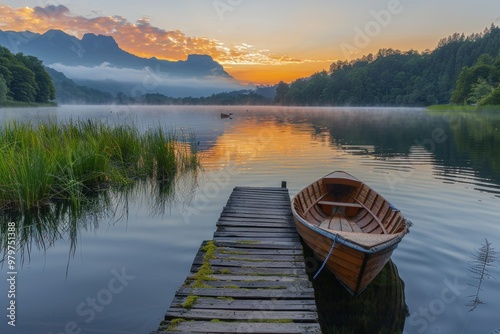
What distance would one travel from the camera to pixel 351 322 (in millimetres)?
5676

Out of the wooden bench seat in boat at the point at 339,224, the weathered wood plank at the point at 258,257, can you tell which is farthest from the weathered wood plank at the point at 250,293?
the wooden bench seat in boat at the point at 339,224

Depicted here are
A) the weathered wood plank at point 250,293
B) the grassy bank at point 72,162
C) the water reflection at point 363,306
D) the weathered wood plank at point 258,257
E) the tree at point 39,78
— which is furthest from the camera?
the tree at point 39,78

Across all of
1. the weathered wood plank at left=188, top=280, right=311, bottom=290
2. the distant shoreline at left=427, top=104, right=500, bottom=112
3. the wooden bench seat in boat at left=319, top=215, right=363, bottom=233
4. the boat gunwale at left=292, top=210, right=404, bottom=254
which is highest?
the distant shoreline at left=427, top=104, right=500, bottom=112

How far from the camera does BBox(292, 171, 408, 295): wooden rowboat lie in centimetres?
571

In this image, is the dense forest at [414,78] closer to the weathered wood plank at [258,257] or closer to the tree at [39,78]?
the tree at [39,78]

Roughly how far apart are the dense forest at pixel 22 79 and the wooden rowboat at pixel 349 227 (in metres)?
79.1

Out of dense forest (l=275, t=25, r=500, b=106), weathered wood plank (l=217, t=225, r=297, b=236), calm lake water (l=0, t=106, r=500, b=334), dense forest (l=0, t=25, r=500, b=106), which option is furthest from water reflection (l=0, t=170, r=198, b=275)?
dense forest (l=275, t=25, r=500, b=106)

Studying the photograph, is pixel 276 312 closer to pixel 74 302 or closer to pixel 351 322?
pixel 351 322

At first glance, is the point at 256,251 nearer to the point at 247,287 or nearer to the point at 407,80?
the point at 247,287

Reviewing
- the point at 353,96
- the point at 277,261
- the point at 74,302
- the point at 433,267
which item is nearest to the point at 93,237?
the point at 74,302

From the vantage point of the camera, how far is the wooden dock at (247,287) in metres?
4.52

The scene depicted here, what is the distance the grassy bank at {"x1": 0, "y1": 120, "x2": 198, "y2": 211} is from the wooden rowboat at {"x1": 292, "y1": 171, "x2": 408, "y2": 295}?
22.4ft

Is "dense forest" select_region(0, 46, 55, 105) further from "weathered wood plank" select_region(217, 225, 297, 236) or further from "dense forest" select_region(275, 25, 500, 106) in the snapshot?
"dense forest" select_region(275, 25, 500, 106)

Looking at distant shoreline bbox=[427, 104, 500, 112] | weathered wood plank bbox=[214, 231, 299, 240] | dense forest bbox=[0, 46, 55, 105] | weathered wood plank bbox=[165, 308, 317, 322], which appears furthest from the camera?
dense forest bbox=[0, 46, 55, 105]
